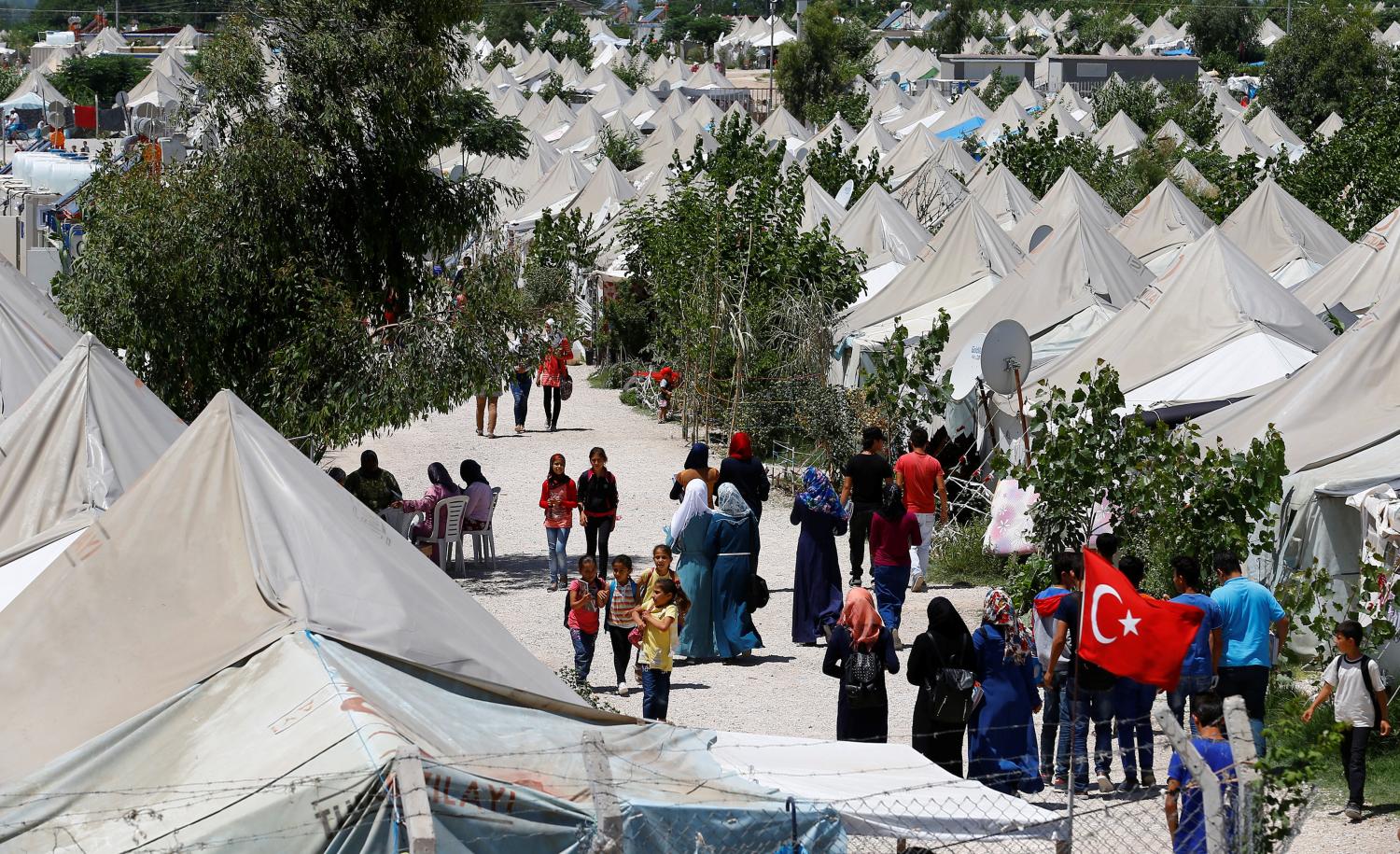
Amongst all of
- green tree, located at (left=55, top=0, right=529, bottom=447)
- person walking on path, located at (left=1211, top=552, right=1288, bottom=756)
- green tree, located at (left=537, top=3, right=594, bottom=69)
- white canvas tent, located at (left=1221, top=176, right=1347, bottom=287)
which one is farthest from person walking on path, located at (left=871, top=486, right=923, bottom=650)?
green tree, located at (left=537, top=3, right=594, bottom=69)

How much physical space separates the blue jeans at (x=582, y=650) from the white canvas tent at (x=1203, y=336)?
19.9 feet

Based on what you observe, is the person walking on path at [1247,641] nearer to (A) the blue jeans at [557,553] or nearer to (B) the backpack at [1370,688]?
(B) the backpack at [1370,688]

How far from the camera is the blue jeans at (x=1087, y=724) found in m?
8.79

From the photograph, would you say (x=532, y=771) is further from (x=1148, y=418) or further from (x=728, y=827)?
(x=1148, y=418)

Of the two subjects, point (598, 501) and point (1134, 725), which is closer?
point (1134, 725)

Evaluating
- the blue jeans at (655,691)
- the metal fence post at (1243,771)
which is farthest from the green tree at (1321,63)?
the metal fence post at (1243,771)

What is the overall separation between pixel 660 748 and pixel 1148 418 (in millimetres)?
8461

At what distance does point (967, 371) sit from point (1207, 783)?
1098 centimetres

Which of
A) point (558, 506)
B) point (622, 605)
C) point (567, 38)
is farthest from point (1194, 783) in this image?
point (567, 38)

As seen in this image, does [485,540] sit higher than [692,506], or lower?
lower

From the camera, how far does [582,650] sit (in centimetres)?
1073

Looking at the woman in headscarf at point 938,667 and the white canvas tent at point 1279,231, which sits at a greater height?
the white canvas tent at point 1279,231

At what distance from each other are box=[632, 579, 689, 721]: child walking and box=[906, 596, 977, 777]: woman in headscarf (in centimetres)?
201

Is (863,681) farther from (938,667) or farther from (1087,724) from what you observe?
(1087,724)
